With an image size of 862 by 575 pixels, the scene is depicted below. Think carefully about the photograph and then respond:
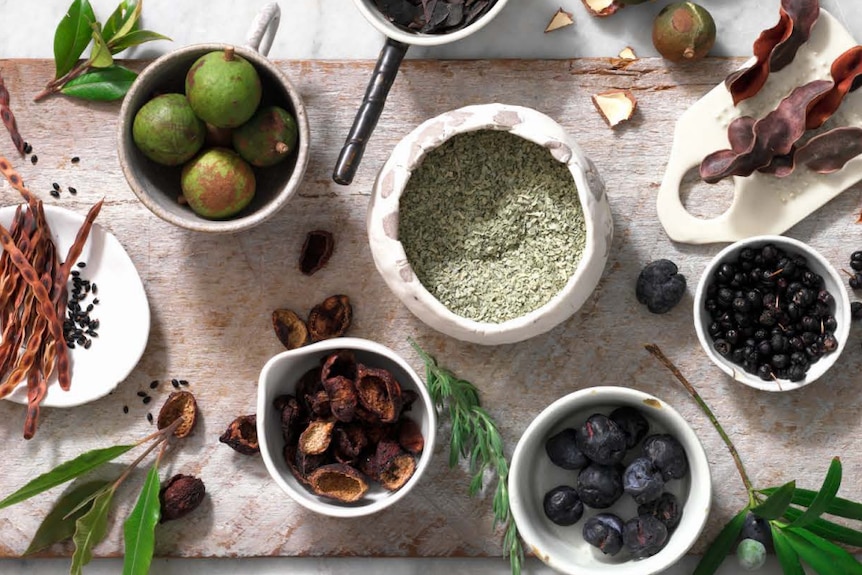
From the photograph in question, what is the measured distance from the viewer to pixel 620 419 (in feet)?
3.82

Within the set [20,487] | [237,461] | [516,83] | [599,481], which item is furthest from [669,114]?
[20,487]

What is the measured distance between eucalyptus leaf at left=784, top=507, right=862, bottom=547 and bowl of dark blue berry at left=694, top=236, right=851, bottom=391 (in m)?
0.15

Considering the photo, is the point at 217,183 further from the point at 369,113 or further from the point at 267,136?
the point at 369,113

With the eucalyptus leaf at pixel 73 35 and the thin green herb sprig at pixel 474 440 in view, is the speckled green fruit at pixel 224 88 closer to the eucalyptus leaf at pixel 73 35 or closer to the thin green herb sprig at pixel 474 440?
the eucalyptus leaf at pixel 73 35

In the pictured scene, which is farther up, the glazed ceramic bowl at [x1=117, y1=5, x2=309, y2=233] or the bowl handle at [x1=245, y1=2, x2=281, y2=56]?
the bowl handle at [x1=245, y1=2, x2=281, y2=56]

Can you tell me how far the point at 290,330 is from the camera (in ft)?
4.05

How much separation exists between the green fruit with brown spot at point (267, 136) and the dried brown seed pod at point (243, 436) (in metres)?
0.32

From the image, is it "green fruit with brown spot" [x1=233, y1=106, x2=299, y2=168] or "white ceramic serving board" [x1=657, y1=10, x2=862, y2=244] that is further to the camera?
"white ceramic serving board" [x1=657, y1=10, x2=862, y2=244]

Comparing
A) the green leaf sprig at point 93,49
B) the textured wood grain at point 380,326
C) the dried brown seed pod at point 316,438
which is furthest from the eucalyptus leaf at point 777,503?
the green leaf sprig at point 93,49

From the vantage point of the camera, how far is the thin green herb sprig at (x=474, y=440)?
A: 1.18 meters

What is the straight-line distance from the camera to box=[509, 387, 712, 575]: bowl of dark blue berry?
1122mm

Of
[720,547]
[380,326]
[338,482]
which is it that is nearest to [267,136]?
[380,326]

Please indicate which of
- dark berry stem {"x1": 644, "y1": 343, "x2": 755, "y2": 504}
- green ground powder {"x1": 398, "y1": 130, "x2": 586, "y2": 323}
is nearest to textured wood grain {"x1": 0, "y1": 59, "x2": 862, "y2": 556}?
dark berry stem {"x1": 644, "y1": 343, "x2": 755, "y2": 504}

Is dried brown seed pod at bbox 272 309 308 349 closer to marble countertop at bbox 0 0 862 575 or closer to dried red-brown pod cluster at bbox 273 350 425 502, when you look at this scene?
dried red-brown pod cluster at bbox 273 350 425 502
